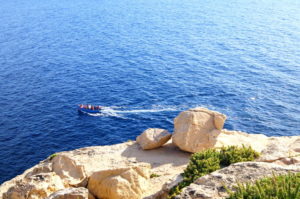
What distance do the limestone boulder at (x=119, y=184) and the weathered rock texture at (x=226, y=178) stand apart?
13392mm

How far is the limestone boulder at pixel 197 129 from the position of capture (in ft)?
148

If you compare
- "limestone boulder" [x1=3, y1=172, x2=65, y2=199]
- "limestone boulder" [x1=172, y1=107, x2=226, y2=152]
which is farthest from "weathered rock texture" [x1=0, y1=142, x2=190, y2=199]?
"limestone boulder" [x1=172, y1=107, x2=226, y2=152]

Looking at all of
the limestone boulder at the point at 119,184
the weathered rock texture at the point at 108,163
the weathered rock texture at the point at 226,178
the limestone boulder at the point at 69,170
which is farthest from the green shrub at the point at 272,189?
the limestone boulder at the point at 69,170

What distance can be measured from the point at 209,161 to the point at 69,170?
58.3 feet

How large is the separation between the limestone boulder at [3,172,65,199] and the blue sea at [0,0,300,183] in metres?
23.9

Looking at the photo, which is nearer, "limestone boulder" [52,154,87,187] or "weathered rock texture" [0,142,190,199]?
"weathered rock texture" [0,142,190,199]

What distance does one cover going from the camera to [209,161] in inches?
1143

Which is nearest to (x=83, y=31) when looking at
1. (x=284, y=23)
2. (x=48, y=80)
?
(x=48, y=80)

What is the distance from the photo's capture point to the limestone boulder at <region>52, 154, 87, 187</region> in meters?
37.0

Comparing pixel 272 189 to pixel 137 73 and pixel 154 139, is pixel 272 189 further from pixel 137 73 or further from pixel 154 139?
pixel 137 73

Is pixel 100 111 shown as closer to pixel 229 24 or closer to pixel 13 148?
pixel 13 148

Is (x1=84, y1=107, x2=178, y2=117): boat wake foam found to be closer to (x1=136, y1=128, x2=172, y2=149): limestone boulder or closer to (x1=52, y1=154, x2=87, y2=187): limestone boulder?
(x1=136, y1=128, x2=172, y2=149): limestone boulder

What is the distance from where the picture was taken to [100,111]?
7275 centimetres

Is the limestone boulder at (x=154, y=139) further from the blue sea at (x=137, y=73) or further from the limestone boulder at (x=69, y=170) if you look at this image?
the blue sea at (x=137, y=73)
